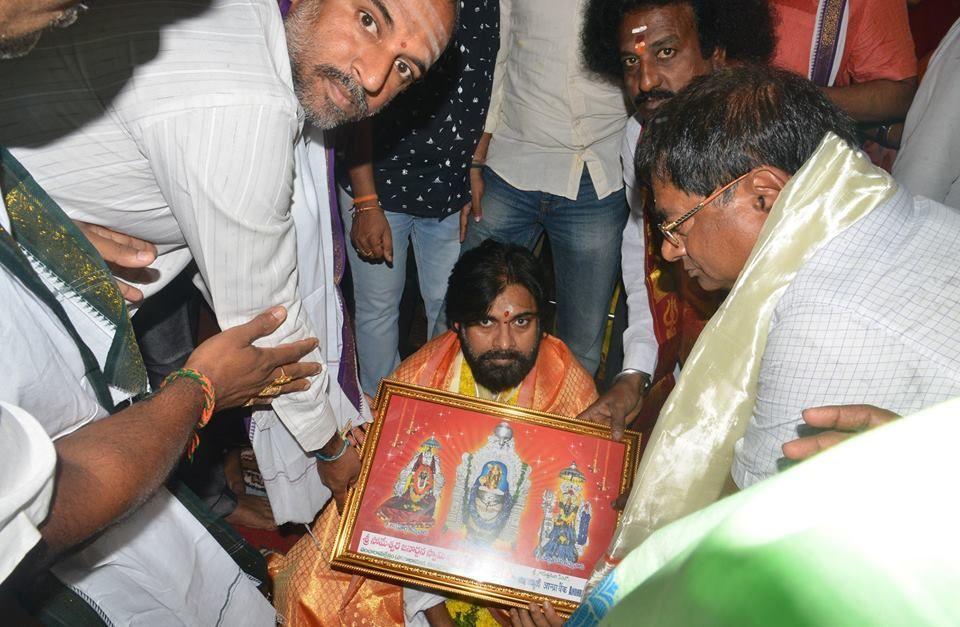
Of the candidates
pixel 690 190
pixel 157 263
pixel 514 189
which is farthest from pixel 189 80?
pixel 514 189

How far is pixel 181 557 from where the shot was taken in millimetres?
1823

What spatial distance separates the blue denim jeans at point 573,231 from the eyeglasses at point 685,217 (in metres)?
1.32

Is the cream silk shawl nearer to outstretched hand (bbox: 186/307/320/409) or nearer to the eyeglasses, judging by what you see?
the eyeglasses

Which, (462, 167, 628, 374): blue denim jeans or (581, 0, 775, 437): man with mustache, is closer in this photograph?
(581, 0, 775, 437): man with mustache

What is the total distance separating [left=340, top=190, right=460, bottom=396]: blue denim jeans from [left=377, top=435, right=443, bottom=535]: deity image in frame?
1.04 m

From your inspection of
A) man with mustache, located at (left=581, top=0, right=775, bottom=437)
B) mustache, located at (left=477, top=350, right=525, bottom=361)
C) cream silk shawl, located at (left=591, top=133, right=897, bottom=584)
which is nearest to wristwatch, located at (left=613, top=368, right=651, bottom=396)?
man with mustache, located at (left=581, top=0, right=775, bottom=437)

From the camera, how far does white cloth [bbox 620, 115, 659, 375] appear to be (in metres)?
2.73

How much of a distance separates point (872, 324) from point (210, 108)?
1234mm

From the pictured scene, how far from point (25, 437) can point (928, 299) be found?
53.1 inches

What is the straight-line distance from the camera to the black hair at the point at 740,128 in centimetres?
156

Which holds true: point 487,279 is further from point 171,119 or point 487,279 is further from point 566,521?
point 171,119

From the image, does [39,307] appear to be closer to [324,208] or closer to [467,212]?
[324,208]

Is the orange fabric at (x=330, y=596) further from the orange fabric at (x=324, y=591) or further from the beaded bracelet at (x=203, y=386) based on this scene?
the beaded bracelet at (x=203, y=386)

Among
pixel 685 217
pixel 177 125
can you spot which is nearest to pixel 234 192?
pixel 177 125
